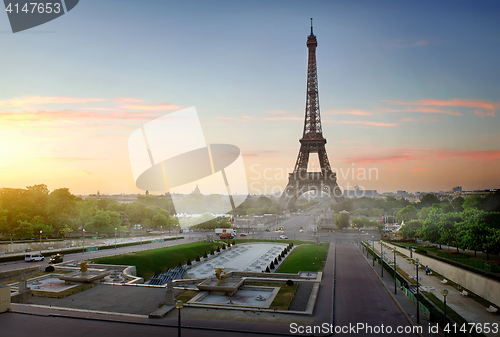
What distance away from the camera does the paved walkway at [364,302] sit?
21.0 m

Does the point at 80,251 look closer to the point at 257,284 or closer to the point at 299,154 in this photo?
the point at 257,284

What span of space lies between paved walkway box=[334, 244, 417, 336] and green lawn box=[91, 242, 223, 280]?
23240 mm

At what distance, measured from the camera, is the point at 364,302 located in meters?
25.5

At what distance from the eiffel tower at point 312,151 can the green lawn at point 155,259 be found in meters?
52.8

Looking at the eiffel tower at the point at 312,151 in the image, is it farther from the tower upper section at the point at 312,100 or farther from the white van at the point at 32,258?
the white van at the point at 32,258

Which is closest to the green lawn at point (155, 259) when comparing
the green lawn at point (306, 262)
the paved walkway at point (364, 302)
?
the green lawn at point (306, 262)

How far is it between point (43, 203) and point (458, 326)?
80.3 m

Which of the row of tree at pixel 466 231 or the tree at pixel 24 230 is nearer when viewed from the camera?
the row of tree at pixel 466 231

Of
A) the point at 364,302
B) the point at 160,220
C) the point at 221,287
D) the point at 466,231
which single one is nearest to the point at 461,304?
the point at 364,302

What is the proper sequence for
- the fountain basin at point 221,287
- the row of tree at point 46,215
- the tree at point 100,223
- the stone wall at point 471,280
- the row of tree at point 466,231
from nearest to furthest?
the stone wall at point 471,280
the fountain basin at point 221,287
the row of tree at point 466,231
the row of tree at point 46,215
the tree at point 100,223

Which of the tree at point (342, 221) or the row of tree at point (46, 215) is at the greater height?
the row of tree at point (46, 215)

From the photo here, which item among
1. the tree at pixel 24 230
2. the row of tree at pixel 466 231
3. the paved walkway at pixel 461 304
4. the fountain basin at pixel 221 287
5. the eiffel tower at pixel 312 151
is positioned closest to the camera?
the paved walkway at pixel 461 304

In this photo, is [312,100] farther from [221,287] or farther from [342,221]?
[221,287]

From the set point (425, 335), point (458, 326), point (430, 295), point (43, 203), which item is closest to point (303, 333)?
point (425, 335)
